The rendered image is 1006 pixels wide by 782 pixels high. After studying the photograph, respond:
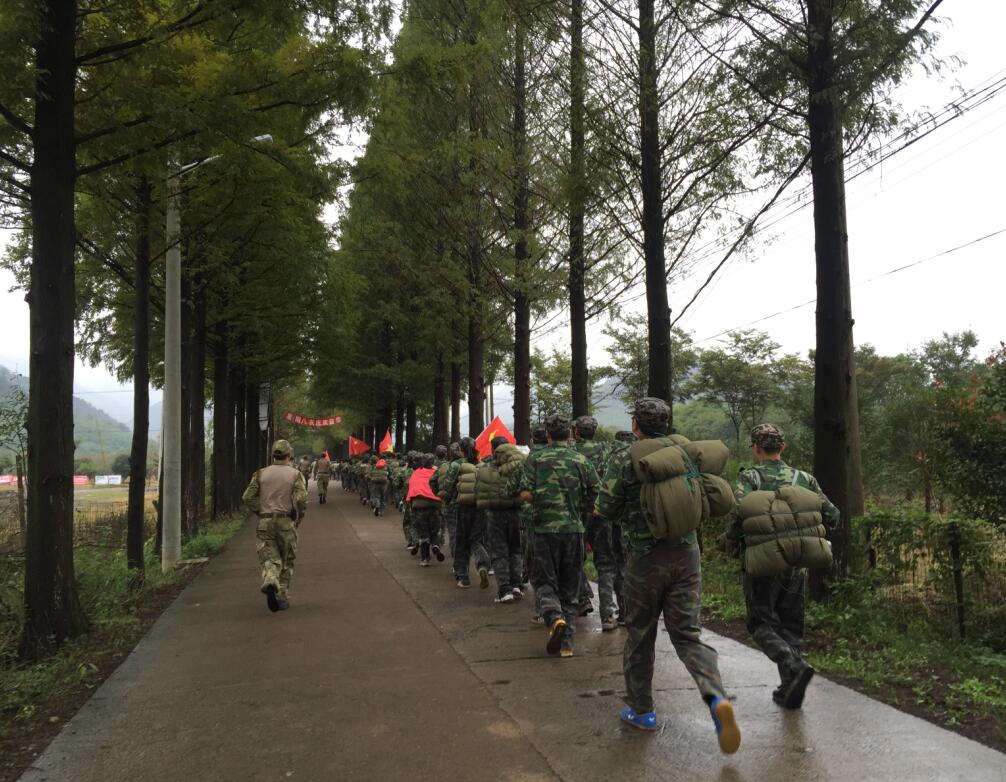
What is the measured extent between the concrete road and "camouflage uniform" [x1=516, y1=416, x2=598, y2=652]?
1.60 feet

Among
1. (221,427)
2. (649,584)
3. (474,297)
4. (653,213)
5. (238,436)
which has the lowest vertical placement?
(649,584)

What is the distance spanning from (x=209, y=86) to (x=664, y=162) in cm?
551

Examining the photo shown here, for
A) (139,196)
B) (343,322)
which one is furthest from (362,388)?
(139,196)

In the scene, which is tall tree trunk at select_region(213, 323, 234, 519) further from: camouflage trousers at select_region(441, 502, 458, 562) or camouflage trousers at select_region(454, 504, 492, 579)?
camouflage trousers at select_region(454, 504, 492, 579)

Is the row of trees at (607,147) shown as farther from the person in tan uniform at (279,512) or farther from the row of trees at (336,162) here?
the person in tan uniform at (279,512)

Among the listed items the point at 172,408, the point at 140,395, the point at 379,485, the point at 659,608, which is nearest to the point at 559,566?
the point at 659,608

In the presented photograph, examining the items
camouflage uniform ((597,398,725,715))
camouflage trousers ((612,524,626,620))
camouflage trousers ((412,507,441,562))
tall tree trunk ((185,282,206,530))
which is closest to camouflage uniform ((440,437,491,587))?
camouflage trousers ((412,507,441,562))

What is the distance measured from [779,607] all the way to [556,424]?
2425 millimetres

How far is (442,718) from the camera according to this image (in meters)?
4.80

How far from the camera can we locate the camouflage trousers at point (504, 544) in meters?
9.02

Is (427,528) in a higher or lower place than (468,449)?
lower

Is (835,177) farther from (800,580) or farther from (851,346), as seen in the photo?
(800,580)

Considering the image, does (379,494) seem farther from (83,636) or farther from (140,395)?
(83,636)

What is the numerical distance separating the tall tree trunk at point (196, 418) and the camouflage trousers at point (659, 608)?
13224 millimetres
